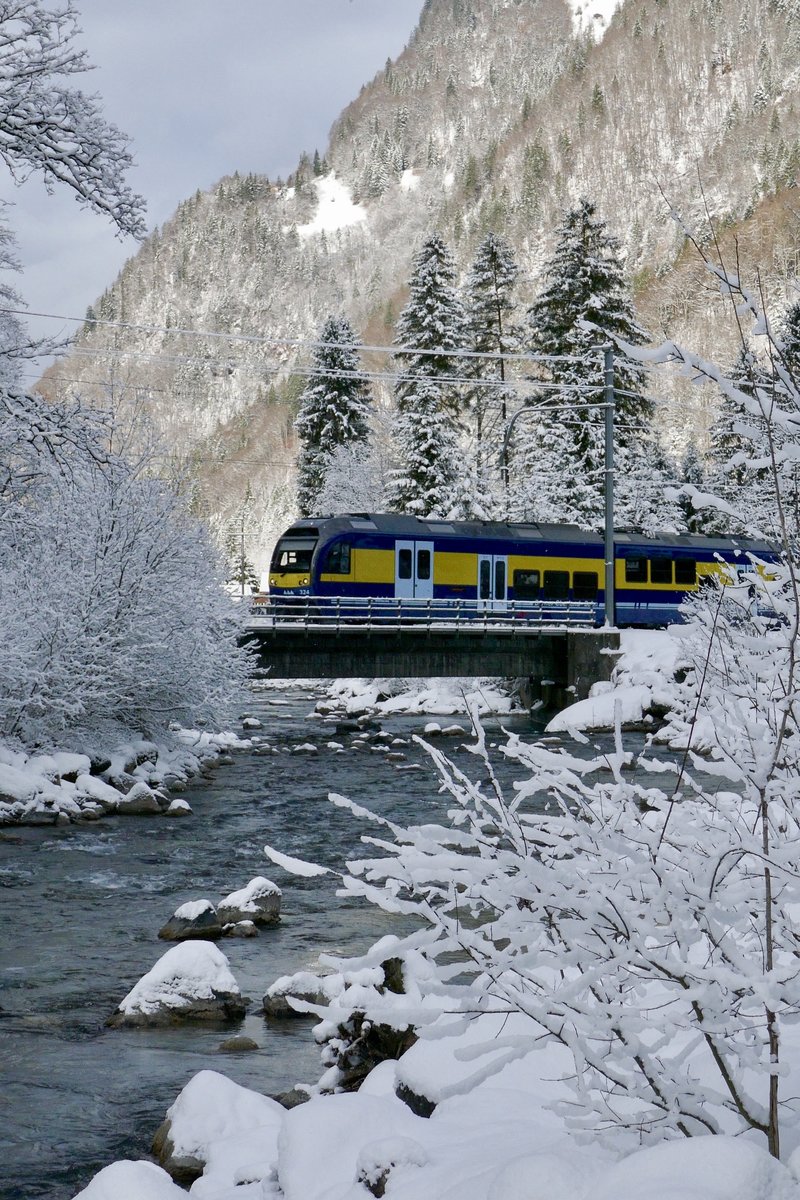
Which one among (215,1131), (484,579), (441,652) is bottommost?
(215,1131)

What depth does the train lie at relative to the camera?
3106cm

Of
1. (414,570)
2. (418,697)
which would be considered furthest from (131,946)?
(418,697)

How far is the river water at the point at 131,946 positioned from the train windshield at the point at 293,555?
36.0 feet

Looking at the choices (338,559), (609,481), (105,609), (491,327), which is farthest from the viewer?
(491,327)

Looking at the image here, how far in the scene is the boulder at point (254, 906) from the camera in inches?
435

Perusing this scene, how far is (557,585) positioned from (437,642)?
5445 mm

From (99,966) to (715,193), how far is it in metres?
179

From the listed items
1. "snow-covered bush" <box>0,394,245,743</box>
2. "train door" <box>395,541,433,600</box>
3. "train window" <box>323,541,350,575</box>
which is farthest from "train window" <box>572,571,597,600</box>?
"snow-covered bush" <box>0,394,245,743</box>

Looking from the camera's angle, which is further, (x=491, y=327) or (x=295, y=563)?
(x=491, y=327)

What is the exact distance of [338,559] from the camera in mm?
30984

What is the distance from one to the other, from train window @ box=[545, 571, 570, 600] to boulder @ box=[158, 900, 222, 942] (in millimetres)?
23660

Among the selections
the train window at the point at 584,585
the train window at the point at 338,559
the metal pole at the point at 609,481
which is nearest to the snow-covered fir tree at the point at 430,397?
the train window at the point at 584,585

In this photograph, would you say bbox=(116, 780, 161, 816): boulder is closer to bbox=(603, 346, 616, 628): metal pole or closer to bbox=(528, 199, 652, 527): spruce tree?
bbox=(603, 346, 616, 628): metal pole

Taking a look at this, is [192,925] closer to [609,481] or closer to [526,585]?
[609,481]
